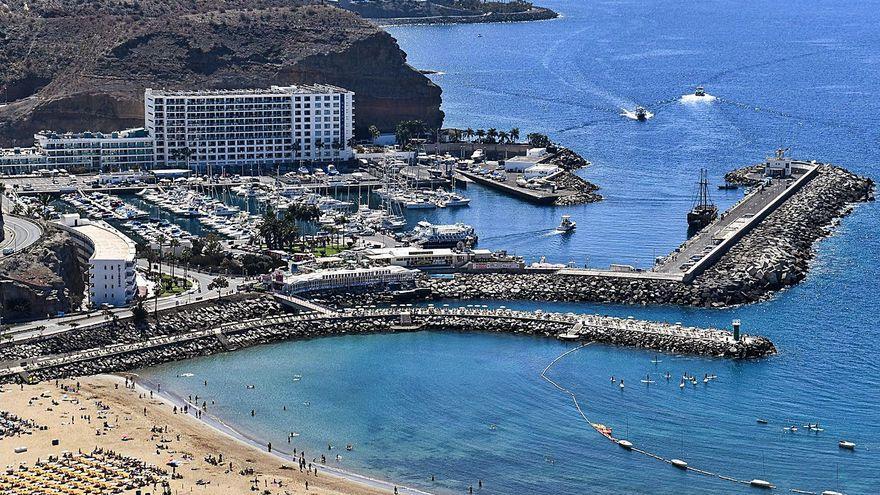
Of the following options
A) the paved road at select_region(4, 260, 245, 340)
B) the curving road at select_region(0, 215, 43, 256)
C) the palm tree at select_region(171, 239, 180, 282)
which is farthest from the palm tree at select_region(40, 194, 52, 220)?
the paved road at select_region(4, 260, 245, 340)

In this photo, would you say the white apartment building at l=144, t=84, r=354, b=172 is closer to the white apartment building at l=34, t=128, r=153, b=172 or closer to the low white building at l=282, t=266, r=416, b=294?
the white apartment building at l=34, t=128, r=153, b=172

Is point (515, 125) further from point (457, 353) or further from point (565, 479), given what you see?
point (565, 479)

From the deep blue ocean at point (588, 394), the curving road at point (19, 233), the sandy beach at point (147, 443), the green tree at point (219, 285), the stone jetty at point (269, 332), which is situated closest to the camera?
the sandy beach at point (147, 443)

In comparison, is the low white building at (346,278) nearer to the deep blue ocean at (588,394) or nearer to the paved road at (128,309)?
the paved road at (128,309)

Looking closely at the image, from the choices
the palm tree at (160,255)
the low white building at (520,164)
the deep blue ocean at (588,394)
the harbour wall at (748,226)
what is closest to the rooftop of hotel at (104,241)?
the palm tree at (160,255)

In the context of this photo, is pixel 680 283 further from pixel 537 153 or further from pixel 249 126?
pixel 249 126

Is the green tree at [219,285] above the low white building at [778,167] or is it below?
below

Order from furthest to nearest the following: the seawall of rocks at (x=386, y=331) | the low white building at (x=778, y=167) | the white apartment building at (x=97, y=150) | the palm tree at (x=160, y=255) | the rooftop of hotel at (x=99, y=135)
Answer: the rooftop of hotel at (x=99, y=135) < the white apartment building at (x=97, y=150) < the low white building at (x=778, y=167) < the palm tree at (x=160, y=255) < the seawall of rocks at (x=386, y=331)
